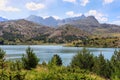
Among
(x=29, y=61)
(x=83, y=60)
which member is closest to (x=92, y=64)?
(x=83, y=60)

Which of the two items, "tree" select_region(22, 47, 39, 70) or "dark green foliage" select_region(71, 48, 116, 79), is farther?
"dark green foliage" select_region(71, 48, 116, 79)

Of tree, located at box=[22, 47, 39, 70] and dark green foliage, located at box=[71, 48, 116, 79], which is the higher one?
tree, located at box=[22, 47, 39, 70]

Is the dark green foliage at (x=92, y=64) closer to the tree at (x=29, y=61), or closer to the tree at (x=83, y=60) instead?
the tree at (x=83, y=60)

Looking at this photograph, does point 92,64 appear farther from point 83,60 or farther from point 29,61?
point 29,61

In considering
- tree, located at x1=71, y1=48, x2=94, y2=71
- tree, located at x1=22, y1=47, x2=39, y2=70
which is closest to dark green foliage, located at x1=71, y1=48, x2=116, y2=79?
tree, located at x1=71, y1=48, x2=94, y2=71

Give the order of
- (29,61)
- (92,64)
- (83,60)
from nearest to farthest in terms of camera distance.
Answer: (29,61)
(83,60)
(92,64)

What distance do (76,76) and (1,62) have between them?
14933 millimetres

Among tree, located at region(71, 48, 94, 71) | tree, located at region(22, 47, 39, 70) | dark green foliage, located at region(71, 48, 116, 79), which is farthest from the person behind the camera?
dark green foliage, located at region(71, 48, 116, 79)

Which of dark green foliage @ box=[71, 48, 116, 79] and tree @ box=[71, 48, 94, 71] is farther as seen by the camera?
dark green foliage @ box=[71, 48, 116, 79]

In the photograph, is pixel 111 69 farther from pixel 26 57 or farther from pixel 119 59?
pixel 26 57

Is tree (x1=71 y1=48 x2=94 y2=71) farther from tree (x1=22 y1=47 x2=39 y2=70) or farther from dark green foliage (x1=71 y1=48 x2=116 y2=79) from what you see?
tree (x1=22 y1=47 x2=39 y2=70)

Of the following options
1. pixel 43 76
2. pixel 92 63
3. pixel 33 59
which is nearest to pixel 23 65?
pixel 33 59

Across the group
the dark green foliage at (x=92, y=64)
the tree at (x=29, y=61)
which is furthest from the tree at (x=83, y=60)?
the tree at (x=29, y=61)

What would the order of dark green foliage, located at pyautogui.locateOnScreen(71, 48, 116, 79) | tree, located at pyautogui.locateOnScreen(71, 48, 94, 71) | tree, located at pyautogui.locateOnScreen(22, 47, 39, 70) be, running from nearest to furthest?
1. tree, located at pyautogui.locateOnScreen(22, 47, 39, 70)
2. tree, located at pyautogui.locateOnScreen(71, 48, 94, 71)
3. dark green foliage, located at pyautogui.locateOnScreen(71, 48, 116, 79)
